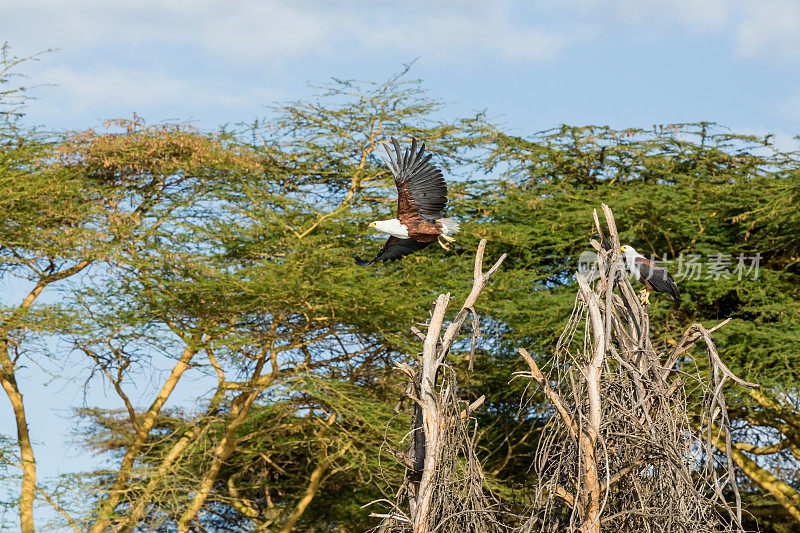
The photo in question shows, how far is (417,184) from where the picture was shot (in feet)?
24.0

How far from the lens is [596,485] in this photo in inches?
194

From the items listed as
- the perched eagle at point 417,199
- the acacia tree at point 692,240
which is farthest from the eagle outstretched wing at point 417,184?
the acacia tree at point 692,240

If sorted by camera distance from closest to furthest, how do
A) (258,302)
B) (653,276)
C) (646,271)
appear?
1. (646,271)
2. (653,276)
3. (258,302)

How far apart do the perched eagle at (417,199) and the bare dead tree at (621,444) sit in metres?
2.15

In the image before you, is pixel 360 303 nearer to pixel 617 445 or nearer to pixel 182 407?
pixel 182 407

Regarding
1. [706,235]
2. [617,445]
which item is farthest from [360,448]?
[617,445]

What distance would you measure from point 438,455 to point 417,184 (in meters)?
2.51

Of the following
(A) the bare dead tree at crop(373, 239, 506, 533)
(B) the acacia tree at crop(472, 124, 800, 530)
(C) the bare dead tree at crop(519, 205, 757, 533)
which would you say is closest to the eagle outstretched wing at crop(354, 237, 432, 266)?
(A) the bare dead tree at crop(373, 239, 506, 533)

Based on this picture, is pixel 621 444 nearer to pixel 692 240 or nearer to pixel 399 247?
pixel 399 247

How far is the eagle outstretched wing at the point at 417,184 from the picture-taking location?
7.26 metres

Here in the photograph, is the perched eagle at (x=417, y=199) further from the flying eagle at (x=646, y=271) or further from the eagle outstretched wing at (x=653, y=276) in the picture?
the eagle outstretched wing at (x=653, y=276)

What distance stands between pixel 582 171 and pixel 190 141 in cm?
683

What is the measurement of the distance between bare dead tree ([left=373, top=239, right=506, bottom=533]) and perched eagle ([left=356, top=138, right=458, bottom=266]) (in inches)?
68.7

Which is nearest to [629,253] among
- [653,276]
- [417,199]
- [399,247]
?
[653,276]
